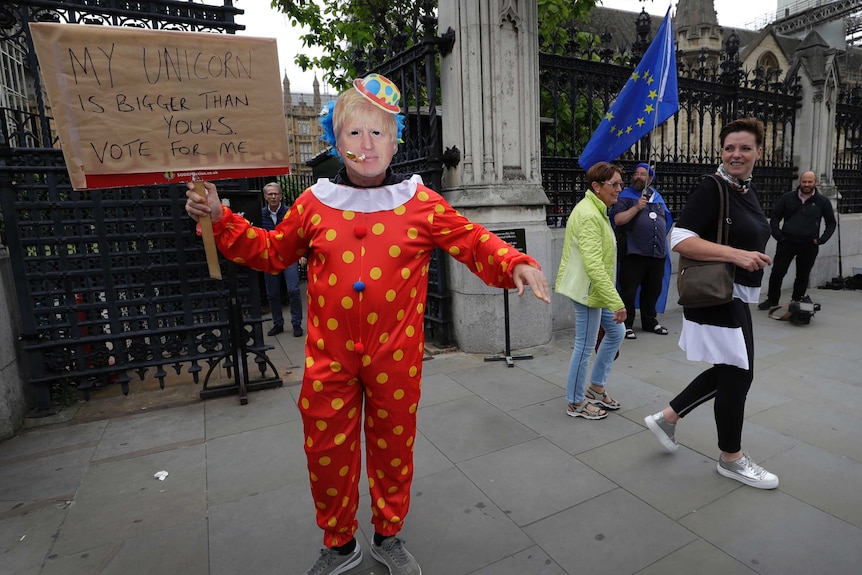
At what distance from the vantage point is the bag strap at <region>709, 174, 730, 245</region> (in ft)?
9.18

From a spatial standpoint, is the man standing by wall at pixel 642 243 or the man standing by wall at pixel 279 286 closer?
the man standing by wall at pixel 642 243

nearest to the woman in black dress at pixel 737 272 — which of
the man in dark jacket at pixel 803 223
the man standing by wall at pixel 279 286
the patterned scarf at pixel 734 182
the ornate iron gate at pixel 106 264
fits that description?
the patterned scarf at pixel 734 182

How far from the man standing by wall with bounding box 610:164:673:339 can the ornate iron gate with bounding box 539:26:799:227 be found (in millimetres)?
539

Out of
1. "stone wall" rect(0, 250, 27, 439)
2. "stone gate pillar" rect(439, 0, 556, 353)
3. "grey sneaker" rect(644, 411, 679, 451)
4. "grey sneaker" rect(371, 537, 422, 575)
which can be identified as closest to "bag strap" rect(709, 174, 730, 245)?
"grey sneaker" rect(644, 411, 679, 451)

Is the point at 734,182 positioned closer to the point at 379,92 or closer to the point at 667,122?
the point at 379,92

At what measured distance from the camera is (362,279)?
2105mm

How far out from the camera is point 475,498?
116 inches

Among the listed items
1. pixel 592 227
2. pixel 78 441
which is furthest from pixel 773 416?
pixel 78 441

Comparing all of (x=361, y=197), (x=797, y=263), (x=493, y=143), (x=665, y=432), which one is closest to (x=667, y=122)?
(x=797, y=263)

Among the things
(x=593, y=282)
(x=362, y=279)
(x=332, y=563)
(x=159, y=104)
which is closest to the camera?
(x=362, y=279)

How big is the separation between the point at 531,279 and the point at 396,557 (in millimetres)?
1436

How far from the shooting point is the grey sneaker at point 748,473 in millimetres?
2936

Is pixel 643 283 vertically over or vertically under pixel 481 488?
over

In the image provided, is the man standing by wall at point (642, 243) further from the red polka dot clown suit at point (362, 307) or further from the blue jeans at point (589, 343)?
the red polka dot clown suit at point (362, 307)
